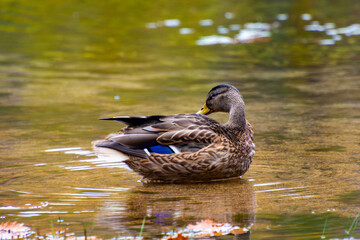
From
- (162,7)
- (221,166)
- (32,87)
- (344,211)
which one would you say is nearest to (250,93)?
(32,87)

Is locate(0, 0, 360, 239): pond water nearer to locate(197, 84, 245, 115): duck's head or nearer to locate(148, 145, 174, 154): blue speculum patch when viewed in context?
locate(148, 145, 174, 154): blue speculum patch

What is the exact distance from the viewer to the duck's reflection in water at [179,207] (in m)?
5.29

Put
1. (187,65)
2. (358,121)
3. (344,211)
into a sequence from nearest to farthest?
(344,211), (358,121), (187,65)

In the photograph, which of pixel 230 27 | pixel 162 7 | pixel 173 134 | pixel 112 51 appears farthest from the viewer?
pixel 162 7

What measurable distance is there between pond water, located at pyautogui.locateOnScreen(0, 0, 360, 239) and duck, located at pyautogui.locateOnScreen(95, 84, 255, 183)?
0.52 feet

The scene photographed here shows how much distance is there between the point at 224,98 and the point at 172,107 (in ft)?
9.77

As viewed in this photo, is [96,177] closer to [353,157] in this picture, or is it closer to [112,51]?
[353,157]

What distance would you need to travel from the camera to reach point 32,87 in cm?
1195

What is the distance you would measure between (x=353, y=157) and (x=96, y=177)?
2.72 meters

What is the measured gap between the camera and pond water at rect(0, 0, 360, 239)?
5.62 m

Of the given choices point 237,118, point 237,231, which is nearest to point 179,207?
point 237,231

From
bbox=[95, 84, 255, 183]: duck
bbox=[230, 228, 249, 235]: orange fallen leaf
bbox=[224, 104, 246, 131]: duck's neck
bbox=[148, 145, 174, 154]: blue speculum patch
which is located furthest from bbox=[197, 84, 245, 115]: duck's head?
bbox=[230, 228, 249, 235]: orange fallen leaf

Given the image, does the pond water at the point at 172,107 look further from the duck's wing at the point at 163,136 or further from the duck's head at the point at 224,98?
the duck's head at the point at 224,98

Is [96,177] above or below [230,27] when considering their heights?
below
